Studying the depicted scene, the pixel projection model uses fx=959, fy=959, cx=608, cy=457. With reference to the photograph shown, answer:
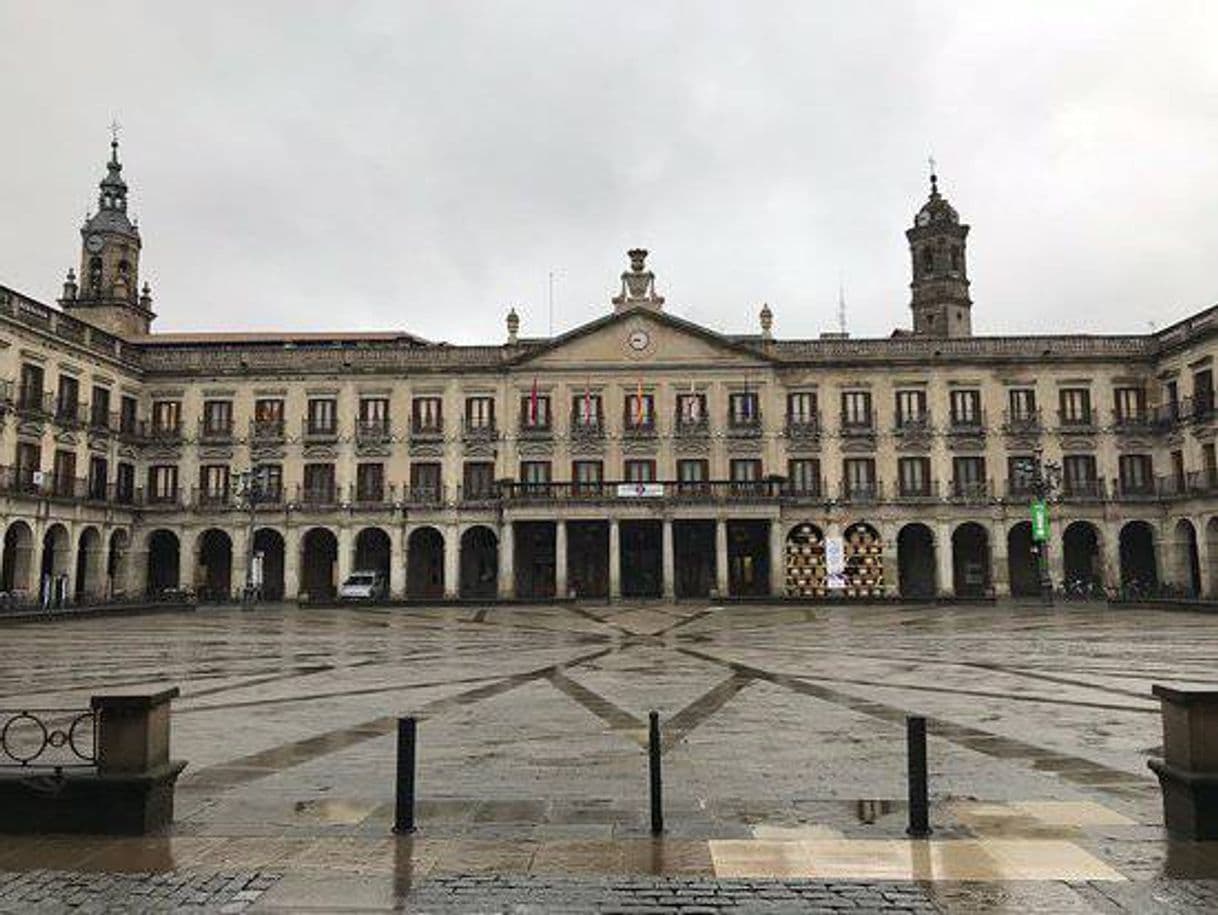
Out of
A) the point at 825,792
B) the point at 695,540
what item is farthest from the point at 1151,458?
the point at 825,792

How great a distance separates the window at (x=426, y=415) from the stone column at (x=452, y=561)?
239 inches

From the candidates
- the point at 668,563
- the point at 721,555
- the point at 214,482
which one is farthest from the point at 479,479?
the point at 214,482

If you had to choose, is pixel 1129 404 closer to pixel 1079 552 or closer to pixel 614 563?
pixel 1079 552

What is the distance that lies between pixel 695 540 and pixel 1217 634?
3134 centimetres

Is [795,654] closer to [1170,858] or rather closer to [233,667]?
[233,667]

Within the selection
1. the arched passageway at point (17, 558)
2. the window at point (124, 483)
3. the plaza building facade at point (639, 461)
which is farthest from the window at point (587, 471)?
the arched passageway at point (17, 558)

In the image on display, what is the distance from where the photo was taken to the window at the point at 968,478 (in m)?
54.6

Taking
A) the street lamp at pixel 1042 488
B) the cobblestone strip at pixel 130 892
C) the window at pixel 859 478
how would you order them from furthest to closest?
the window at pixel 859 478, the street lamp at pixel 1042 488, the cobblestone strip at pixel 130 892

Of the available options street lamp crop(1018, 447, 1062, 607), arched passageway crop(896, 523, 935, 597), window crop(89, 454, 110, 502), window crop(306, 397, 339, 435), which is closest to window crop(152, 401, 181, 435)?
window crop(89, 454, 110, 502)

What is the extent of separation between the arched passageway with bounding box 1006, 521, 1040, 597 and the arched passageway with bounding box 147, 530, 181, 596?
161 ft

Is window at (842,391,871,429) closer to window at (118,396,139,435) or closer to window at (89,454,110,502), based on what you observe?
window at (118,396,139,435)

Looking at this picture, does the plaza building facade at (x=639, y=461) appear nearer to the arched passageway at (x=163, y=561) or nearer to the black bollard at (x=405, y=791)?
the arched passageway at (x=163, y=561)

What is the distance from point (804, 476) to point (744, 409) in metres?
5.21

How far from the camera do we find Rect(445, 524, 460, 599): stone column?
54719 mm
